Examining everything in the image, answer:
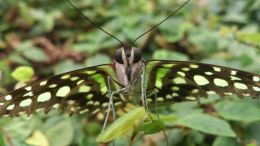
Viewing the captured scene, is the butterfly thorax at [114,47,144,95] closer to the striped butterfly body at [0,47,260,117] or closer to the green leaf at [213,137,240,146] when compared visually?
the striped butterfly body at [0,47,260,117]

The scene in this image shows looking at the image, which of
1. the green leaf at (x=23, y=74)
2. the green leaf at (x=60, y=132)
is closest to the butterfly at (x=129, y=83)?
the green leaf at (x=60, y=132)

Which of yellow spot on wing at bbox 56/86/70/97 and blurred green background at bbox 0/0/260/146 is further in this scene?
blurred green background at bbox 0/0/260/146

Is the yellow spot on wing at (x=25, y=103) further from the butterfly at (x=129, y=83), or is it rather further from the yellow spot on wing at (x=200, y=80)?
the yellow spot on wing at (x=200, y=80)

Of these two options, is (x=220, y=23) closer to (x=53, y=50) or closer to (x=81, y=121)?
(x=53, y=50)

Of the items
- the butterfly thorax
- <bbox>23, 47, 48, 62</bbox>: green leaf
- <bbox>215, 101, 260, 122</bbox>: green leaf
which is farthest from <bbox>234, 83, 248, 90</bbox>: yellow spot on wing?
<bbox>23, 47, 48, 62</bbox>: green leaf

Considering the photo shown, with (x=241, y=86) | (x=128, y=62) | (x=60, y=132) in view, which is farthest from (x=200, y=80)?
(x=60, y=132)

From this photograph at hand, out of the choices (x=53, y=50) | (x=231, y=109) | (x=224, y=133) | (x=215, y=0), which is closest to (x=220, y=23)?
(x=215, y=0)
